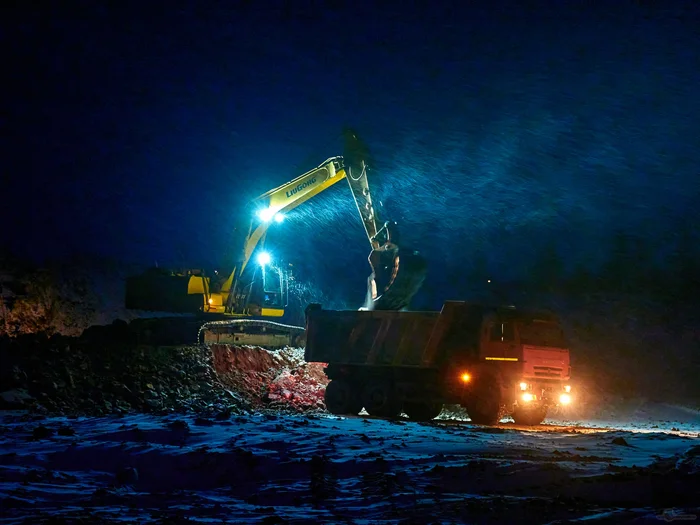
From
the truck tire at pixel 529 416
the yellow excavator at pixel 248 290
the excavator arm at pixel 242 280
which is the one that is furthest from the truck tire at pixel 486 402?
the excavator arm at pixel 242 280

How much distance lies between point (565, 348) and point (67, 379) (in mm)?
12879

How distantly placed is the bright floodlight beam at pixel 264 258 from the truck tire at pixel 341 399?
1011 centimetres

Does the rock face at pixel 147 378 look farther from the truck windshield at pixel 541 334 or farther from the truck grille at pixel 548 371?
the truck grille at pixel 548 371

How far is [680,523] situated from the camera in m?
7.26

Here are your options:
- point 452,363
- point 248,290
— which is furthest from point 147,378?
point 452,363

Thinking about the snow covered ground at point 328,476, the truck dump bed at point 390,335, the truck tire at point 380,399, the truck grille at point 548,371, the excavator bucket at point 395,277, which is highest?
the excavator bucket at point 395,277

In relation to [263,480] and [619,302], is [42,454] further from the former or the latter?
[619,302]

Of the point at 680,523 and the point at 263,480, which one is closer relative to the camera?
the point at 680,523

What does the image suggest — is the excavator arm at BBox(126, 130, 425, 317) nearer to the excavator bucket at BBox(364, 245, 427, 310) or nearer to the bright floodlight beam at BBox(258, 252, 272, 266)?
the bright floodlight beam at BBox(258, 252, 272, 266)

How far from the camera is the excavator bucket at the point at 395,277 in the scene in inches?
882

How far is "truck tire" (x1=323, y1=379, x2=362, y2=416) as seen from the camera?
21375 millimetres

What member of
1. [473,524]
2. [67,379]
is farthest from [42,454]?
[67,379]

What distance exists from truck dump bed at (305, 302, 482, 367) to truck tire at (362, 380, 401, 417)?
0.61 meters

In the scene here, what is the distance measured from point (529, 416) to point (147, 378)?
10.7m
